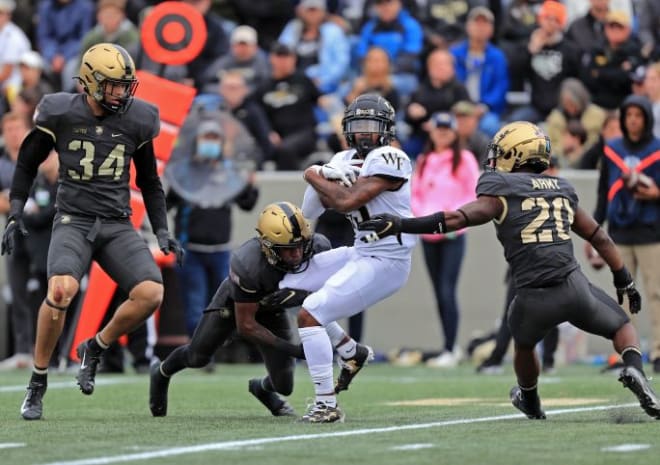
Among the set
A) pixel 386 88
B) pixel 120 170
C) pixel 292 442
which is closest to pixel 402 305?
pixel 386 88

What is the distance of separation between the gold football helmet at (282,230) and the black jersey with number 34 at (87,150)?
949 millimetres

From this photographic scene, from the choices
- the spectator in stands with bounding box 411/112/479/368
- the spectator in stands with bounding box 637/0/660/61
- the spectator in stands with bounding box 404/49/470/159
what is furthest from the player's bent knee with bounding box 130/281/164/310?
the spectator in stands with bounding box 637/0/660/61

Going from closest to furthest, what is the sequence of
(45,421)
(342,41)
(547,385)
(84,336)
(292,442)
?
(292,442) < (45,421) < (547,385) < (84,336) < (342,41)

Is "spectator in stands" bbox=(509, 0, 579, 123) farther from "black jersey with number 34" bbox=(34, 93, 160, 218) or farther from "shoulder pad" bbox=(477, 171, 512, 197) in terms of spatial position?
"shoulder pad" bbox=(477, 171, 512, 197)

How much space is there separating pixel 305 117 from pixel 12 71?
11.6ft

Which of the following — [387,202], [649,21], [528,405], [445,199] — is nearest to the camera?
[387,202]

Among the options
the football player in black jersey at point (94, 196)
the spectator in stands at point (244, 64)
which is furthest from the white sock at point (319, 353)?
the spectator in stands at point (244, 64)

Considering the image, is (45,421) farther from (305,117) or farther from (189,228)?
(305,117)

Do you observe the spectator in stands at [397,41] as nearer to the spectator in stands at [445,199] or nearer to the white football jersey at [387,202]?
the spectator in stands at [445,199]

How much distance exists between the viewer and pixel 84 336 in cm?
1284

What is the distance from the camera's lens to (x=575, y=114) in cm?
1497

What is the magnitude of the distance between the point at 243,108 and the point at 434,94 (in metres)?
1.83

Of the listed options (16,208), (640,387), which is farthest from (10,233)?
(640,387)

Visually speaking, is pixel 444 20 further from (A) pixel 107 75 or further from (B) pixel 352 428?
(B) pixel 352 428
